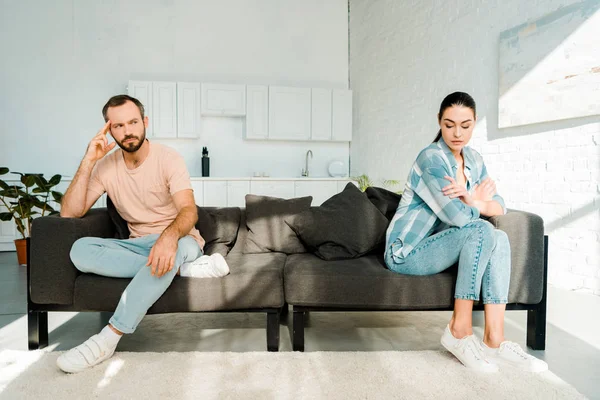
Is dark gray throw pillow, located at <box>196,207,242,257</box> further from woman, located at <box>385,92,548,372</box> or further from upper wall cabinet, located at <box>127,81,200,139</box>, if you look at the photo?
upper wall cabinet, located at <box>127,81,200,139</box>

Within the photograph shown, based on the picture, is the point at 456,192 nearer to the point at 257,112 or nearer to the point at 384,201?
the point at 384,201

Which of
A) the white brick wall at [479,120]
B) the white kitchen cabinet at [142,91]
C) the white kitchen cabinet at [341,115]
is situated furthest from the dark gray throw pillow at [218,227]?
the white kitchen cabinet at [341,115]

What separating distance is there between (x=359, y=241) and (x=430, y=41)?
10.7 feet

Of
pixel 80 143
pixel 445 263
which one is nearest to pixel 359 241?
pixel 445 263

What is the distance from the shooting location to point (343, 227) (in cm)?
244

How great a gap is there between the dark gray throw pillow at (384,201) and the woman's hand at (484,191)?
0.61 metres

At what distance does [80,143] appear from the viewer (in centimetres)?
591

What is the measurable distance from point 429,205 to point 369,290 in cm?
48

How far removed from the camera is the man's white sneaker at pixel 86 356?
1.79 m

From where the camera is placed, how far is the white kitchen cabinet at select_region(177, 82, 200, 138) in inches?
232

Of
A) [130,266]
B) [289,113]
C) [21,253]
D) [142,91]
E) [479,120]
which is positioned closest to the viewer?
[130,266]

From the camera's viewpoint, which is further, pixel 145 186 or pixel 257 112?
pixel 257 112

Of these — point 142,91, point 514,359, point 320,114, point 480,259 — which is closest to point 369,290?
point 480,259

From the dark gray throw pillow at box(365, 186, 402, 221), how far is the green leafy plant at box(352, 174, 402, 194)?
2.57m
